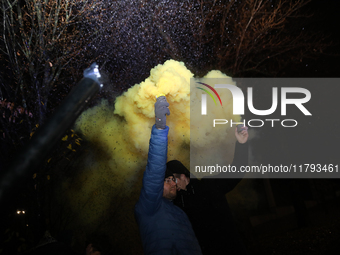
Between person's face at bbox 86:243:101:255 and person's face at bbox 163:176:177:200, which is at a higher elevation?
person's face at bbox 163:176:177:200

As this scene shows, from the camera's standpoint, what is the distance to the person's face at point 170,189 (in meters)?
3.33

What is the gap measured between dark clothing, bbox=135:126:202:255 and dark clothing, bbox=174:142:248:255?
A: 56 centimetres

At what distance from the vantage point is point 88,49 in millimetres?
7094

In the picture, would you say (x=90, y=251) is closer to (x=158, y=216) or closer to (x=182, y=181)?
(x=158, y=216)

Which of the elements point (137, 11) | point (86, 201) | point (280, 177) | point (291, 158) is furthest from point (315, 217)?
point (137, 11)

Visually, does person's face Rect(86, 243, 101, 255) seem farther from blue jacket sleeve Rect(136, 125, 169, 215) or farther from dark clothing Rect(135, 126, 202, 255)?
blue jacket sleeve Rect(136, 125, 169, 215)

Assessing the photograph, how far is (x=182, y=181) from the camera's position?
12.0 ft

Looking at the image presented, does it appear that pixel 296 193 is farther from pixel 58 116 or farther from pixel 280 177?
pixel 58 116

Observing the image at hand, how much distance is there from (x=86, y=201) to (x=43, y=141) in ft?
20.6

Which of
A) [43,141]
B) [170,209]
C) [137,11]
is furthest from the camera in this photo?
[137,11]

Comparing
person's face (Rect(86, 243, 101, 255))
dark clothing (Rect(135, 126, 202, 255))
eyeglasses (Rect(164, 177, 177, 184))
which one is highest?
eyeglasses (Rect(164, 177, 177, 184))

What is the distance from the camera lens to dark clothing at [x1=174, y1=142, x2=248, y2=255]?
3.36 meters

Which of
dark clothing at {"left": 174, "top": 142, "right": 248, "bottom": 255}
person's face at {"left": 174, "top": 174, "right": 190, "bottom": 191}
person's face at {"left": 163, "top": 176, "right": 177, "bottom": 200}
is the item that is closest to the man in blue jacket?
person's face at {"left": 163, "top": 176, "right": 177, "bottom": 200}

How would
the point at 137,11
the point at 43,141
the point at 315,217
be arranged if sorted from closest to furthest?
1. the point at 43,141
2. the point at 137,11
3. the point at 315,217
